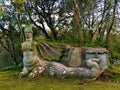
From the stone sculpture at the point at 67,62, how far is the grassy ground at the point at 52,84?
23 centimetres

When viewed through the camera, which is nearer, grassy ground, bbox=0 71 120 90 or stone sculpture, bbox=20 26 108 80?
grassy ground, bbox=0 71 120 90

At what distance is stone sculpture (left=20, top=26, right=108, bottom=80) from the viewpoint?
8.16 meters

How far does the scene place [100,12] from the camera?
16109mm

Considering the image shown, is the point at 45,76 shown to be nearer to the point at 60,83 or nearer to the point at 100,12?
the point at 60,83

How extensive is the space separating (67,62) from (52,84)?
1129 mm

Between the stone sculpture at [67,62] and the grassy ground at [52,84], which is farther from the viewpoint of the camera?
the stone sculpture at [67,62]

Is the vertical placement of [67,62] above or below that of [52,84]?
above

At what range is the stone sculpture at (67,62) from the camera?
26.8 ft

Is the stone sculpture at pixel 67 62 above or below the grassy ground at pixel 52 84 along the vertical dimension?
above

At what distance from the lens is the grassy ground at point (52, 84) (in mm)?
7316

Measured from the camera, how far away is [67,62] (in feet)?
28.3

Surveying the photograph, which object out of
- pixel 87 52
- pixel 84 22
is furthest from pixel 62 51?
pixel 84 22

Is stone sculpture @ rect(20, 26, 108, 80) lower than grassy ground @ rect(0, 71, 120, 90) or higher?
higher

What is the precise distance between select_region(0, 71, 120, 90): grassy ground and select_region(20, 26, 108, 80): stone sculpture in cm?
23
